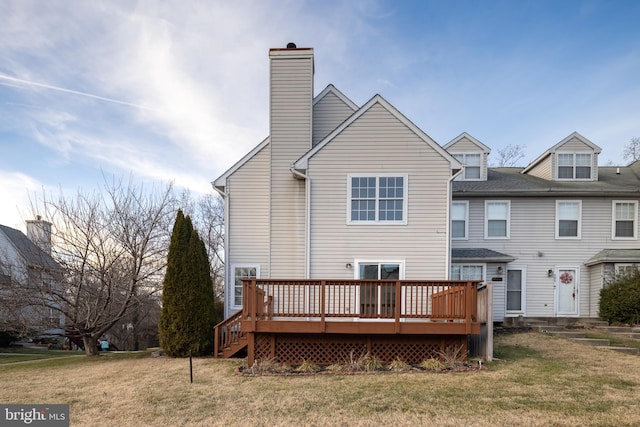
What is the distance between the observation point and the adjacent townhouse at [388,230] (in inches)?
317

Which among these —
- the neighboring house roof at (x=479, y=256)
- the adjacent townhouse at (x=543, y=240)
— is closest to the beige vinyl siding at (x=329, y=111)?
the adjacent townhouse at (x=543, y=240)

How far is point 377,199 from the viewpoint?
32.7 ft

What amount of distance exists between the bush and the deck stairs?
33 centimetres

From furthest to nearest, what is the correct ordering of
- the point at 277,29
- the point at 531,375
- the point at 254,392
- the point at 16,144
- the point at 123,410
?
the point at 16,144 → the point at 277,29 → the point at 531,375 → the point at 254,392 → the point at 123,410

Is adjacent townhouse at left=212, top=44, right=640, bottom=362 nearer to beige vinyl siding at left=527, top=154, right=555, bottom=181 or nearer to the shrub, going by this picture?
beige vinyl siding at left=527, top=154, right=555, bottom=181

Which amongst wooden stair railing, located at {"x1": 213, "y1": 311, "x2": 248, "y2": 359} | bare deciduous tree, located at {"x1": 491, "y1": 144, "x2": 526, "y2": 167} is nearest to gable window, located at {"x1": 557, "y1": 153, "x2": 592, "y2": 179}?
wooden stair railing, located at {"x1": 213, "y1": 311, "x2": 248, "y2": 359}

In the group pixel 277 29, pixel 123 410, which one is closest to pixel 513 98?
pixel 277 29

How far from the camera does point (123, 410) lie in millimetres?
5398

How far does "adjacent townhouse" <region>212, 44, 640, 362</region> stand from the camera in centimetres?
805

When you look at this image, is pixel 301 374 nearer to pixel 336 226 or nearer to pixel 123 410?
pixel 123 410

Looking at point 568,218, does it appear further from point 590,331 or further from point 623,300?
point 590,331

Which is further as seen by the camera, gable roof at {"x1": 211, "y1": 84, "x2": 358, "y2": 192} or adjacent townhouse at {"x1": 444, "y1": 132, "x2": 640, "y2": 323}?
adjacent townhouse at {"x1": 444, "y1": 132, "x2": 640, "y2": 323}

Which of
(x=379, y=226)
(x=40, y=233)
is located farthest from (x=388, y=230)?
(x=40, y=233)

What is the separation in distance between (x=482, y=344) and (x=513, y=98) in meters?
14.0
